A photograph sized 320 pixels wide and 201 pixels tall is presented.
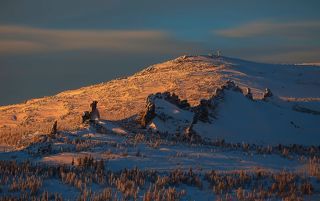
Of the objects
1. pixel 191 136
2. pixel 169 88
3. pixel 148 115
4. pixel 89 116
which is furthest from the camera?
pixel 169 88

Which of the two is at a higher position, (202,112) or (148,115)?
(202,112)

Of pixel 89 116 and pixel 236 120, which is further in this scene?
pixel 236 120

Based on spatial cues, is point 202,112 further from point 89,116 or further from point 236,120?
point 89,116

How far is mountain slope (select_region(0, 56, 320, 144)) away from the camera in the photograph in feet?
120

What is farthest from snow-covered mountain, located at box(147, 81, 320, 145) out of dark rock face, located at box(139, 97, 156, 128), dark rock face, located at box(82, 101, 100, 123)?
dark rock face, located at box(82, 101, 100, 123)

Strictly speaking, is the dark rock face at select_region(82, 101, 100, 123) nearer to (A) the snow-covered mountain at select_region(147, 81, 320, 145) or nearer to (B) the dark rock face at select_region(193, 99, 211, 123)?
(A) the snow-covered mountain at select_region(147, 81, 320, 145)

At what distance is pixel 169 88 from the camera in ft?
141

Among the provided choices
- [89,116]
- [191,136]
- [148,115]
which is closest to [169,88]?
[148,115]

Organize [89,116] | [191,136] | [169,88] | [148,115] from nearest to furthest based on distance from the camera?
[191,136] → [89,116] → [148,115] → [169,88]

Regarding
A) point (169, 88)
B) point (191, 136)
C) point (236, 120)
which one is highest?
point (169, 88)

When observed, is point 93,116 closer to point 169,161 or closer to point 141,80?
point 169,161

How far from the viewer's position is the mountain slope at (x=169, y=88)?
3650 cm

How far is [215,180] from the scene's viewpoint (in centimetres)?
1226

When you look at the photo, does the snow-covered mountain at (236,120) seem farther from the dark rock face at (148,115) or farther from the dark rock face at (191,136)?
the dark rock face at (191,136)
